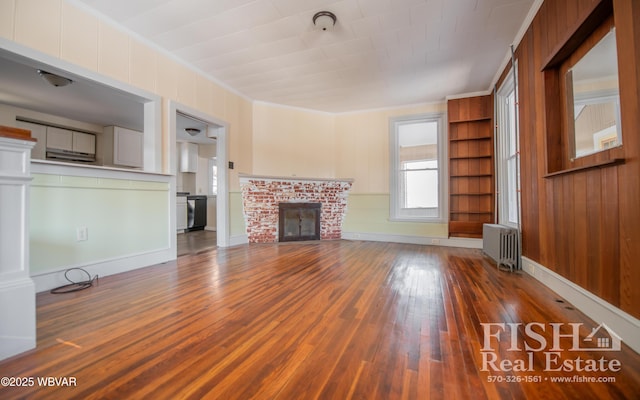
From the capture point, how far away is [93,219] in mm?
2555

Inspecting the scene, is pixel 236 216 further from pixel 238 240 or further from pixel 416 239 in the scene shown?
pixel 416 239

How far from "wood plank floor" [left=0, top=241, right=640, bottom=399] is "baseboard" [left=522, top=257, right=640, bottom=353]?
0.08 meters

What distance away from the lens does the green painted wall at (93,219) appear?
2201 mm

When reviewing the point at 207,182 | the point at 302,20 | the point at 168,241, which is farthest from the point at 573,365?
the point at 207,182

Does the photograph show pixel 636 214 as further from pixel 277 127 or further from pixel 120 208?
pixel 277 127

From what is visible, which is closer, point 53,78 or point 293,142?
point 53,78

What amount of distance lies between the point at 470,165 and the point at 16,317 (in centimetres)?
535

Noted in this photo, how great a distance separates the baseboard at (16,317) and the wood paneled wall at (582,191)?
10.4 ft

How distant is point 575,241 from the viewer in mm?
1921

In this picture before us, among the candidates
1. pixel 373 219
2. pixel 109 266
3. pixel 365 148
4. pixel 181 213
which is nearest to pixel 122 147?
pixel 181 213

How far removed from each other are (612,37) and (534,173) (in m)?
1.35

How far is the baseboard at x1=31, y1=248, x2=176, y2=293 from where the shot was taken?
218 centimetres


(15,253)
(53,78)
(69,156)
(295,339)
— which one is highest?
(53,78)

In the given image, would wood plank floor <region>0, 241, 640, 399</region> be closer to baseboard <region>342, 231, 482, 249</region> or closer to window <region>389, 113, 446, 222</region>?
baseboard <region>342, 231, 482, 249</region>
